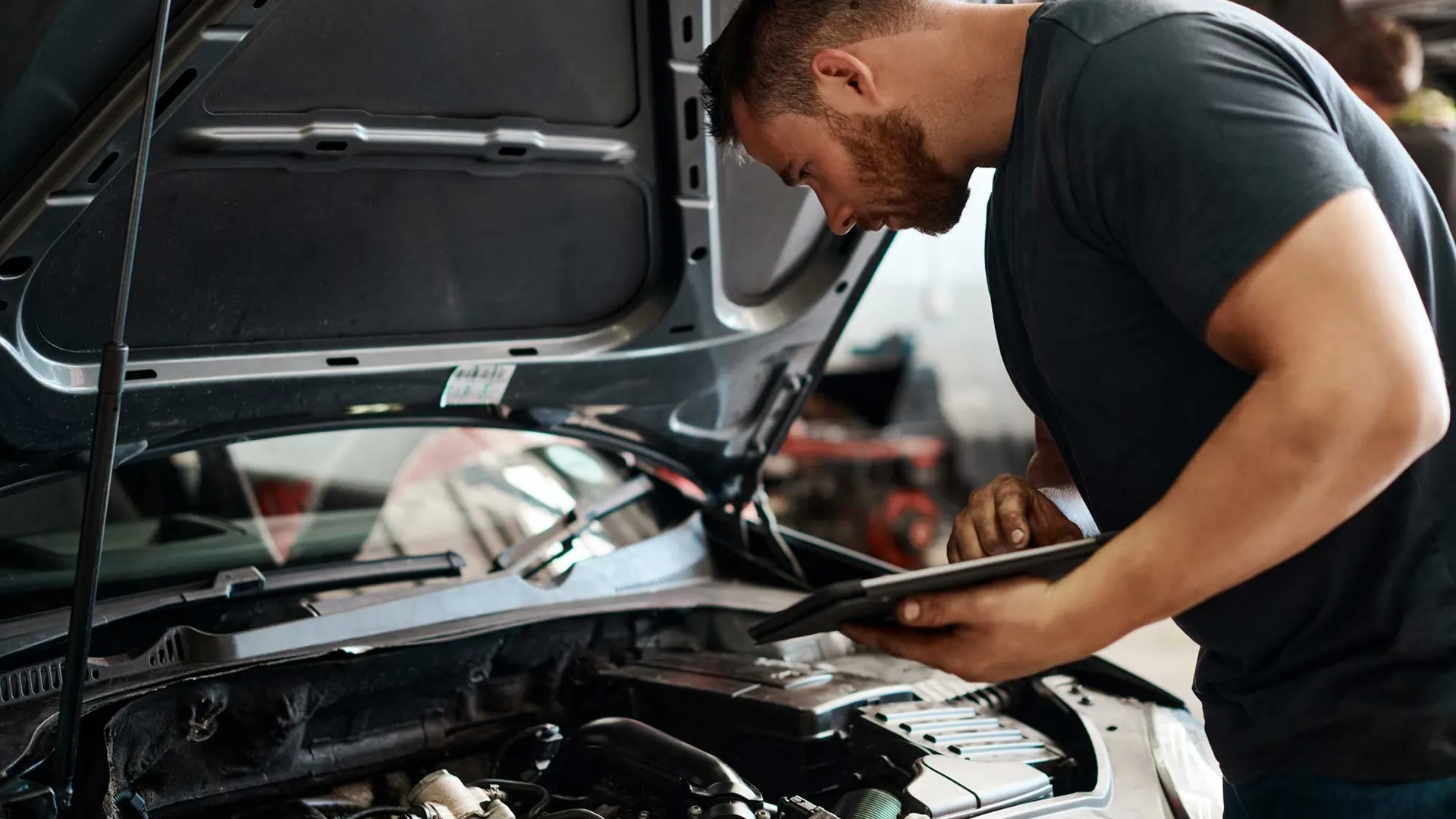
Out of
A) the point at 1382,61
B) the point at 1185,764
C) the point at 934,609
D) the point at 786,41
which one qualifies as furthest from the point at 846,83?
the point at 1382,61

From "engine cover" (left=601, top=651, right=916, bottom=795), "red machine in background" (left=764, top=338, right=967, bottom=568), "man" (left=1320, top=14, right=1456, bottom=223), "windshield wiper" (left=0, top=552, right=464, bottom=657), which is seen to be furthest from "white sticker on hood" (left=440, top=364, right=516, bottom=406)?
"red machine in background" (left=764, top=338, right=967, bottom=568)

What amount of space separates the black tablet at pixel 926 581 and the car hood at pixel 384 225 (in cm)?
78

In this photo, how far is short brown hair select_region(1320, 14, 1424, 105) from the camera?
3.12 meters

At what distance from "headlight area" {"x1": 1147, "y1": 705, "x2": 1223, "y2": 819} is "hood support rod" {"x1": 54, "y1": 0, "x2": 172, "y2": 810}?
122cm

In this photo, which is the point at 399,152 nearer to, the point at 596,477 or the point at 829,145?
the point at 829,145

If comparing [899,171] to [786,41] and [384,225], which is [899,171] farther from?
[384,225]

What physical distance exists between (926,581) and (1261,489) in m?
0.27

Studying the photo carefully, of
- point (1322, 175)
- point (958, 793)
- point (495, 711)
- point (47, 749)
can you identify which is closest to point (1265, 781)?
point (958, 793)

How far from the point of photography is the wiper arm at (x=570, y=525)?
73.1 inches

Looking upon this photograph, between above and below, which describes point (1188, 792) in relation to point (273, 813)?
above

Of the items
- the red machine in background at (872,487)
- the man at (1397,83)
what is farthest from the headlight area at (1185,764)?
the red machine in background at (872,487)

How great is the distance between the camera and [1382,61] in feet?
10.3

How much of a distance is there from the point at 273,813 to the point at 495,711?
34 centimetres

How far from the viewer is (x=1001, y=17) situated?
1.06 metres
